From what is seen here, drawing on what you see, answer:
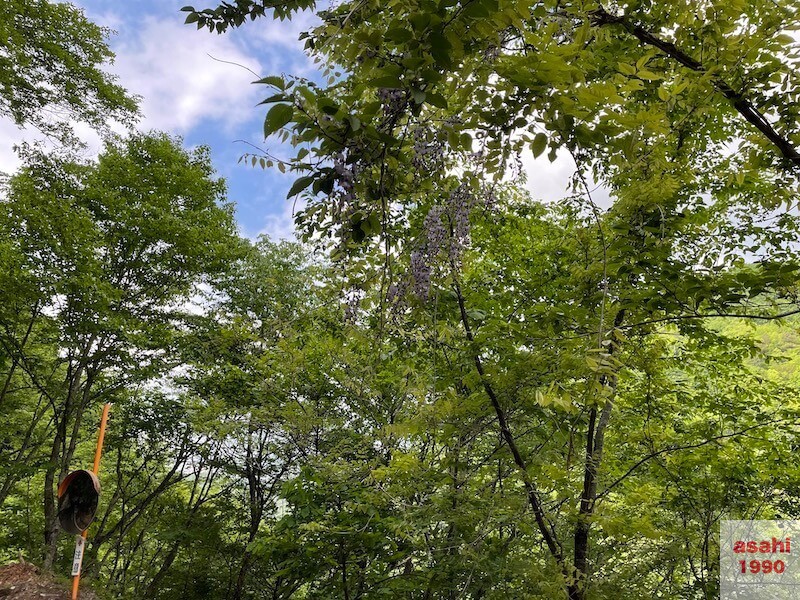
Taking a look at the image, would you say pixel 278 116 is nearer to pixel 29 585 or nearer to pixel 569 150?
pixel 569 150

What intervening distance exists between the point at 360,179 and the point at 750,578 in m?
5.51

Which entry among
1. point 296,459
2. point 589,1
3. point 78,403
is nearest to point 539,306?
point 589,1

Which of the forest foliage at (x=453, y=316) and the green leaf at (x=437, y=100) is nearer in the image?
the green leaf at (x=437, y=100)

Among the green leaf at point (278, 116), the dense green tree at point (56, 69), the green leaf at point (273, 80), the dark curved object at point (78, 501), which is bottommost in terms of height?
the dark curved object at point (78, 501)

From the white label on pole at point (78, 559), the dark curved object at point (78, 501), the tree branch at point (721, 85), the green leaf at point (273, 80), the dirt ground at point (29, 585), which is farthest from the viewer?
the dirt ground at point (29, 585)

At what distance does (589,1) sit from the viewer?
4.00 feet

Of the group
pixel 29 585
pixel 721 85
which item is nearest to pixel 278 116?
pixel 721 85

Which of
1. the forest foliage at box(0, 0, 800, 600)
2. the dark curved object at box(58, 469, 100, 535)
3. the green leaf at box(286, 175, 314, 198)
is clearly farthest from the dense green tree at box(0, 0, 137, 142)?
the green leaf at box(286, 175, 314, 198)

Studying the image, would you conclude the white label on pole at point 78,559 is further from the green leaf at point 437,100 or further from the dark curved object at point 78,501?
the green leaf at point 437,100

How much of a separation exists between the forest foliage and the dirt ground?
3.80ft

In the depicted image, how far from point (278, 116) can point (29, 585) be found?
645cm

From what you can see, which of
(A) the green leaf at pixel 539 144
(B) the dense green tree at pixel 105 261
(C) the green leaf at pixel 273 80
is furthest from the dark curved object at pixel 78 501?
(A) the green leaf at pixel 539 144

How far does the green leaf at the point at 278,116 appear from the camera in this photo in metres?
0.83

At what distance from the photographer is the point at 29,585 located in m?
5.03
